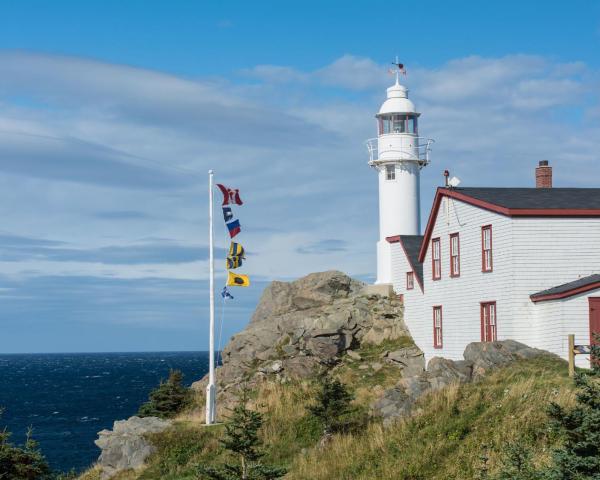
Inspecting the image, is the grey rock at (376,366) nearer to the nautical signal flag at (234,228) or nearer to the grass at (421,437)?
the grass at (421,437)

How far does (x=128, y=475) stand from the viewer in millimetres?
25469

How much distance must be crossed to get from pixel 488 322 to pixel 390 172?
569 inches

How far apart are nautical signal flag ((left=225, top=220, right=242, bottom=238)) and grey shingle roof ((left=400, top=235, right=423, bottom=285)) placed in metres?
10.1

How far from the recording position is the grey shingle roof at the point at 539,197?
28.2m

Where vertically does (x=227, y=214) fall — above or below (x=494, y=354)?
above

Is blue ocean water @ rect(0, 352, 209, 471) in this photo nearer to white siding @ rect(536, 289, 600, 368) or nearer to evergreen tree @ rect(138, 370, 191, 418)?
evergreen tree @ rect(138, 370, 191, 418)

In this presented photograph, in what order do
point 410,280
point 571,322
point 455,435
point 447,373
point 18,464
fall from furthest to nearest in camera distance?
1. point 410,280
2. point 571,322
3. point 447,373
4. point 455,435
5. point 18,464

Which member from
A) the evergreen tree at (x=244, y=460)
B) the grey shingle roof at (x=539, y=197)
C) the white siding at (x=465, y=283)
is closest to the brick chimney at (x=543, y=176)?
the grey shingle roof at (x=539, y=197)

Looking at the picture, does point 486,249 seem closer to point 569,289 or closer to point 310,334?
point 569,289

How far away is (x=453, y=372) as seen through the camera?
25172 mm

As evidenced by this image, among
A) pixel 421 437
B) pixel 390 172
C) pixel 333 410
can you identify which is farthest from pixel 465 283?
pixel 390 172

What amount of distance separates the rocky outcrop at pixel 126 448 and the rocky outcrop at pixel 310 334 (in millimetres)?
6341

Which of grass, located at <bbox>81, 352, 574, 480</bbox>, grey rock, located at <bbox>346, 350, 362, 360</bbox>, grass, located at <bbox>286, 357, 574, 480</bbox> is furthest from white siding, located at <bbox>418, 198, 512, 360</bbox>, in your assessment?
grass, located at <bbox>286, 357, 574, 480</bbox>

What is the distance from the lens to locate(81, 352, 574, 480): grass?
705 inches
